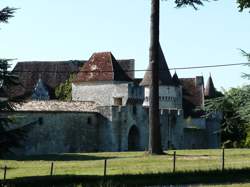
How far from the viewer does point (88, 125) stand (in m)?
54.7

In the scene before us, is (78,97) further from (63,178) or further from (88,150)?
(63,178)

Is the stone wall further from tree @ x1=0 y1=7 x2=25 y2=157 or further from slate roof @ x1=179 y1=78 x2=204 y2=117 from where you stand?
tree @ x1=0 y1=7 x2=25 y2=157

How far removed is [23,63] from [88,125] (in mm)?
29248

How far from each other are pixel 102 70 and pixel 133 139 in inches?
366

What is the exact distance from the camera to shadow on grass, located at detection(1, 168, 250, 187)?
715 inches

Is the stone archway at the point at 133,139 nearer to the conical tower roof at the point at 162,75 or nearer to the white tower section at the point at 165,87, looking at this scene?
the white tower section at the point at 165,87

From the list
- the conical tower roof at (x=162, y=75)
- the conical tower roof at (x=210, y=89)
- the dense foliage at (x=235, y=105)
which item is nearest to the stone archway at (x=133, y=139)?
the conical tower roof at (x=162, y=75)

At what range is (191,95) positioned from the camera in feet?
264

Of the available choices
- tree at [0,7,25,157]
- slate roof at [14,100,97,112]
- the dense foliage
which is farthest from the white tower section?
tree at [0,7,25,157]

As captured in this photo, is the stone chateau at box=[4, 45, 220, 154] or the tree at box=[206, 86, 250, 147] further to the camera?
the stone chateau at box=[4, 45, 220, 154]

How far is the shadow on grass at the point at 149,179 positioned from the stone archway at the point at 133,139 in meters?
35.2

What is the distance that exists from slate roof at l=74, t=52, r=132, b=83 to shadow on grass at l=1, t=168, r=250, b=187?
4184 cm

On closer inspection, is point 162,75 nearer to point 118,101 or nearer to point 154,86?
point 118,101

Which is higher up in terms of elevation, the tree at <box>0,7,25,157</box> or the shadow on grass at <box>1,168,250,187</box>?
the tree at <box>0,7,25,157</box>
